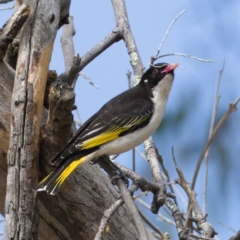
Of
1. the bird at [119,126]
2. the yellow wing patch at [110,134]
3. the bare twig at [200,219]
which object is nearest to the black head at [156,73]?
the bird at [119,126]

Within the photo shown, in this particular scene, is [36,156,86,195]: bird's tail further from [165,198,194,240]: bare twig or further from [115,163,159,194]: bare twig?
[165,198,194,240]: bare twig

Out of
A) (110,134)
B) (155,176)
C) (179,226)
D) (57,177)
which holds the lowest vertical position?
(179,226)

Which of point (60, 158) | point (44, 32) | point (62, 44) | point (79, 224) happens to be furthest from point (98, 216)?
point (62, 44)

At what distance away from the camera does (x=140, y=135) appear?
3.50 meters

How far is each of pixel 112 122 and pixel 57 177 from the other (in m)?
0.64

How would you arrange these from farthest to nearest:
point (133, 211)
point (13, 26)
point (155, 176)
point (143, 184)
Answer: point (155, 176), point (13, 26), point (143, 184), point (133, 211)

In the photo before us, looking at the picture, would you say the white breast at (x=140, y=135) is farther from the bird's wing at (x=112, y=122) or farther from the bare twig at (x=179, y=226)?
the bare twig at (x=179, y=226)

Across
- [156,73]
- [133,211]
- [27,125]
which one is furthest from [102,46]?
[133,211]

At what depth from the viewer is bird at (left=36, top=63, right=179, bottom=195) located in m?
3.09

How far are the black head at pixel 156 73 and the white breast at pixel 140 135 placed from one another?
0.05m

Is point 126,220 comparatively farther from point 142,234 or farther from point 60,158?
point 142,234

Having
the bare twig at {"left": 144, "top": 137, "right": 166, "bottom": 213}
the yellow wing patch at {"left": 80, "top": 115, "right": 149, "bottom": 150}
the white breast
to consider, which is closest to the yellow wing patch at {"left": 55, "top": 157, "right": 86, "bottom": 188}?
the yellow wing patch at {"left": 80, "top": 115, "right": 149, "bottom": 150}

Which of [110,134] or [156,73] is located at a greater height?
[156,73]

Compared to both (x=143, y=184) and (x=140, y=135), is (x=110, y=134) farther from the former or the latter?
(x=143, y=184)
